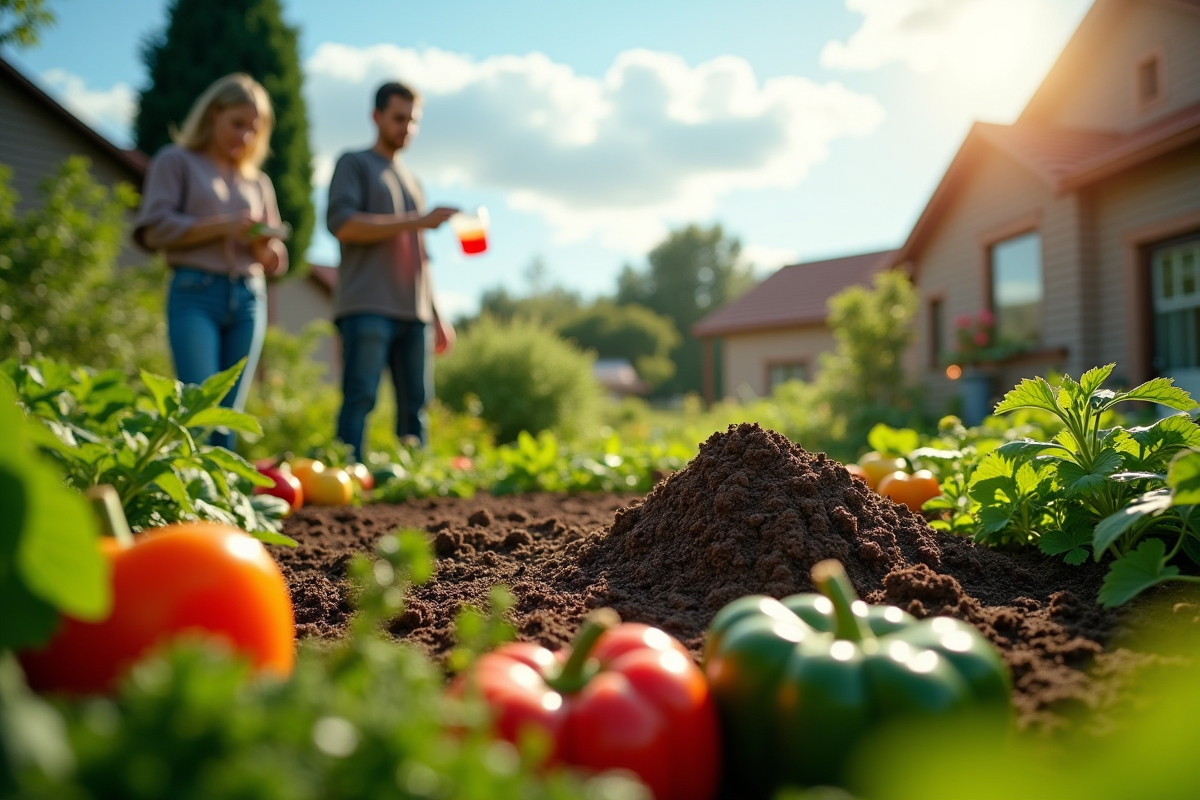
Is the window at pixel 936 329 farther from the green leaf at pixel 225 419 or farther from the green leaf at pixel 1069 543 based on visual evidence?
the green leaf at pixel 225 419

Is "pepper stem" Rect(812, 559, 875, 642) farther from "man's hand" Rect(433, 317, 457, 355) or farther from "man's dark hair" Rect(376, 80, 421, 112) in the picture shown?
"man's hand" Rect(433, 317, 457, 355)

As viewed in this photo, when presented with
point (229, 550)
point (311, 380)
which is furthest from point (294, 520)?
point (311, 380)

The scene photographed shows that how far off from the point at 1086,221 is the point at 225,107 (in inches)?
362

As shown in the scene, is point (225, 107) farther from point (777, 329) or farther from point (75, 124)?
point (777, 329)

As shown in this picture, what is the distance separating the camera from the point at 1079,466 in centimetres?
230

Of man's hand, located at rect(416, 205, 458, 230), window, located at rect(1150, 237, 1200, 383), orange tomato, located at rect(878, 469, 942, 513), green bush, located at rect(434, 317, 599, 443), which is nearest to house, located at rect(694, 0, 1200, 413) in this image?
window, located at rect(1150, 237, 1200, 383)

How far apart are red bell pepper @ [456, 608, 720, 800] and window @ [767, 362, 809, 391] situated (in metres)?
20.1

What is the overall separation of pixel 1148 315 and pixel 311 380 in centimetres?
1209

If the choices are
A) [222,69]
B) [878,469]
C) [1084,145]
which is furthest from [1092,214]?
[222,69]

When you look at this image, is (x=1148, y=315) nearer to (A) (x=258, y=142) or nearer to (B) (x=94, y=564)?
(A) (x=258, y=142)

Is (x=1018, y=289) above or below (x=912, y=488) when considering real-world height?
above

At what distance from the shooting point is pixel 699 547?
2.31 metres

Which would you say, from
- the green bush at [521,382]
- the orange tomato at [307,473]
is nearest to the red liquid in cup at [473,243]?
the orange tomato at [307,473]

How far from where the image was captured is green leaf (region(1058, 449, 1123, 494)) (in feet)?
7.12
